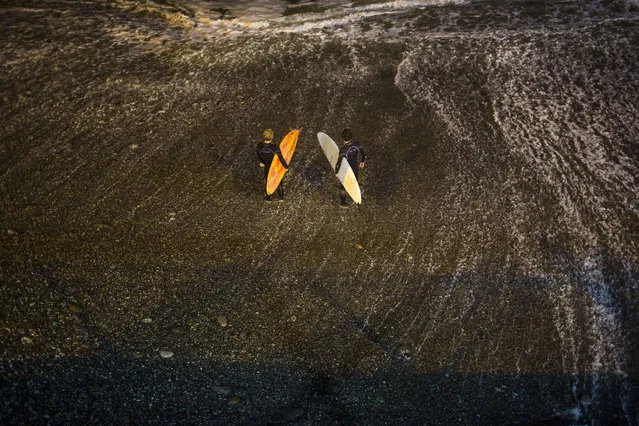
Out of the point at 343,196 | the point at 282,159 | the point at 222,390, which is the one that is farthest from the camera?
the point at 343,196

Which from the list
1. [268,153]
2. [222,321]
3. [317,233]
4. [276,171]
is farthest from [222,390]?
[268,153]

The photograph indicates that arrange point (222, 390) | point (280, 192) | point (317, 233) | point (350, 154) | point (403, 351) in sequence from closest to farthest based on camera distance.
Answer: point (222, 390)
point (403, 351)
point (317, 233)
point (350, 154)
point (280, 192)

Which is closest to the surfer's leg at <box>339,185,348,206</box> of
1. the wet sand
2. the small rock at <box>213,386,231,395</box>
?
the wet sand

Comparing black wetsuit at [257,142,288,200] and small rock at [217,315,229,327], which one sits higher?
black wetsuit at [257,142,288,200]

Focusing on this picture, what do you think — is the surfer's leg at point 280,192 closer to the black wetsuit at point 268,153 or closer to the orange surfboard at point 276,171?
the orange surfboard at point 276,171

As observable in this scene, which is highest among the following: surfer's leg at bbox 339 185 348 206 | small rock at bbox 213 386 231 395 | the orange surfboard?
the orange surfboard

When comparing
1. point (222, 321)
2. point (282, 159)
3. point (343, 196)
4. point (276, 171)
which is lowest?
point (222, 321)

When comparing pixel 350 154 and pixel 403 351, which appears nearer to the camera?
pixel 403 351

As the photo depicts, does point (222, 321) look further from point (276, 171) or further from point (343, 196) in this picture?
point (343, 196)

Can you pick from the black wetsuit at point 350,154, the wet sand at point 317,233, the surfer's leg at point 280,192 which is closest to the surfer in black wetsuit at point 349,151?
the black wetsuit at point 350,154

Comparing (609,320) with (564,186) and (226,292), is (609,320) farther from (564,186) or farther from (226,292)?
(226,292)

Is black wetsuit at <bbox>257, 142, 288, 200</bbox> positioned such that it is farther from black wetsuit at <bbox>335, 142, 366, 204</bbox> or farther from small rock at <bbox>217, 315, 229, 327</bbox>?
small rock at <bbox>217, 315, 229, 327</bbox>
